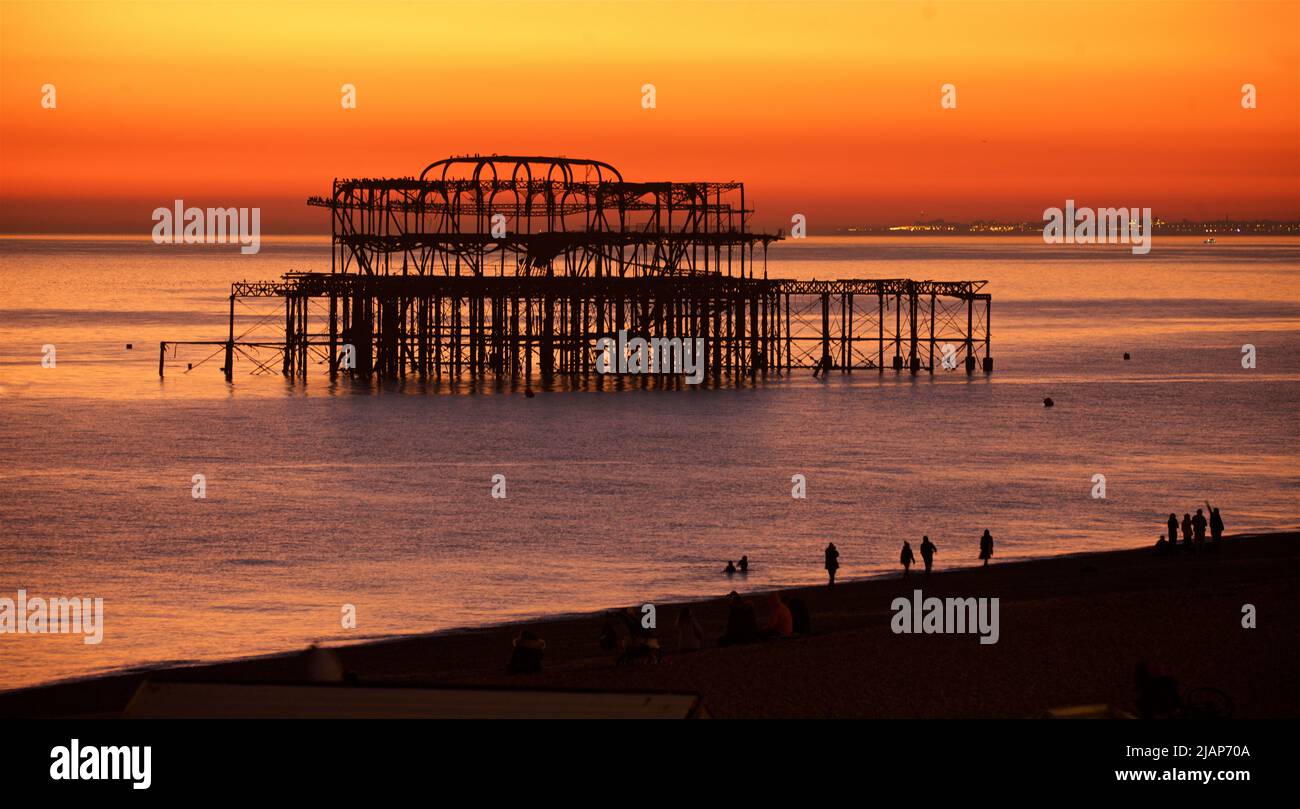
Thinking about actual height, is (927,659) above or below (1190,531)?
above

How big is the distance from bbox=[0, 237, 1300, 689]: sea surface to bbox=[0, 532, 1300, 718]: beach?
9.03ft

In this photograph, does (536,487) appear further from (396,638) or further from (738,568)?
(396,638)

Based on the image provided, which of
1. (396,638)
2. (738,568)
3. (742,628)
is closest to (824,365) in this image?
(738,568)

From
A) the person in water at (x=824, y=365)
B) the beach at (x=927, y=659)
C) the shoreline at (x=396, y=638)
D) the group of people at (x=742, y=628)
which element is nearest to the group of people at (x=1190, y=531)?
the shoreline at (x=396, y=638)

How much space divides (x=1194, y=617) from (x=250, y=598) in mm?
17195

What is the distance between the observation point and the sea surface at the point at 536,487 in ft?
102

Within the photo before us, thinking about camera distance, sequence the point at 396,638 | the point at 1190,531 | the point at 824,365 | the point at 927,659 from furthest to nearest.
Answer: the point at 824,365, the point at 1190,531, the point at 396,638, the point at 927,659

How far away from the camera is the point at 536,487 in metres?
46.4

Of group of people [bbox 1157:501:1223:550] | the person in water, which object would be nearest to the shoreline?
group of people [bbox 1157:501:1223:550]

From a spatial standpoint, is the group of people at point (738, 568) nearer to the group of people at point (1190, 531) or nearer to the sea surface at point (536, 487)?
the sea surface at point (536, 487)

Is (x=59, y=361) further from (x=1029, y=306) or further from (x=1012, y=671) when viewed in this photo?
(x=1029, y=306)

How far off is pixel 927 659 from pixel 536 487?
28193 mm
